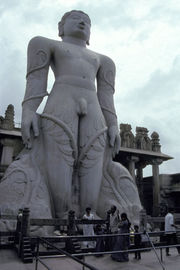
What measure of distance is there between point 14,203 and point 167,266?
4030 mm

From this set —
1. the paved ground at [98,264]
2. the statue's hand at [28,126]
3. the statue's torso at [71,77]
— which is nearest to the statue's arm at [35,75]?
the statue's hand at [28,126]

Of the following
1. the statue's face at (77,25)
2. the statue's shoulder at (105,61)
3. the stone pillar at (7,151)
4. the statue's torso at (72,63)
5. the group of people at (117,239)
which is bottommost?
the group of people at (117,239)

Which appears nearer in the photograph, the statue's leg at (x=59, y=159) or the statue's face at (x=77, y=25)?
the statue's leg at (x=59, y=159)

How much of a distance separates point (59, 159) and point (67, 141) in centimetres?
59

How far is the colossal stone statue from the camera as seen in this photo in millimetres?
7452

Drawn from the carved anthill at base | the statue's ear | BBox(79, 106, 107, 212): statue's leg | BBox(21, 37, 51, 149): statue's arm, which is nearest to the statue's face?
the statue's ear

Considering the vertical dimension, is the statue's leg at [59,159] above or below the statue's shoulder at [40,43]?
below

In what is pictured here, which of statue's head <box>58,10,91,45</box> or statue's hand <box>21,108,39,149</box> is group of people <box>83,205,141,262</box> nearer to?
statue's hand <box>21,108,39,149</box>

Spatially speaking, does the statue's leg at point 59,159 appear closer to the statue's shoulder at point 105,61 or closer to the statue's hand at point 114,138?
the statue's hand at point 114,138

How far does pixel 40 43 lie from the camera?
8.68m

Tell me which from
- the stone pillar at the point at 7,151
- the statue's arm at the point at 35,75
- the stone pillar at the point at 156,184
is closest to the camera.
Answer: the statue's arm at the point at 35,75

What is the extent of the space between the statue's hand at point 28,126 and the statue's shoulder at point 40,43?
2.17 metres

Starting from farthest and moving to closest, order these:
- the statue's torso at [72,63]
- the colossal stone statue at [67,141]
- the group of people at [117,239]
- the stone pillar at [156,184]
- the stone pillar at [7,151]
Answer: the stone pillar at [156,184] < the stone pillar at [7,151] < the statue's torso at [72,63] < the colossal stone statue at [67,141] < the group of people at [117,239]

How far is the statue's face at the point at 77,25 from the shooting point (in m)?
9.22
